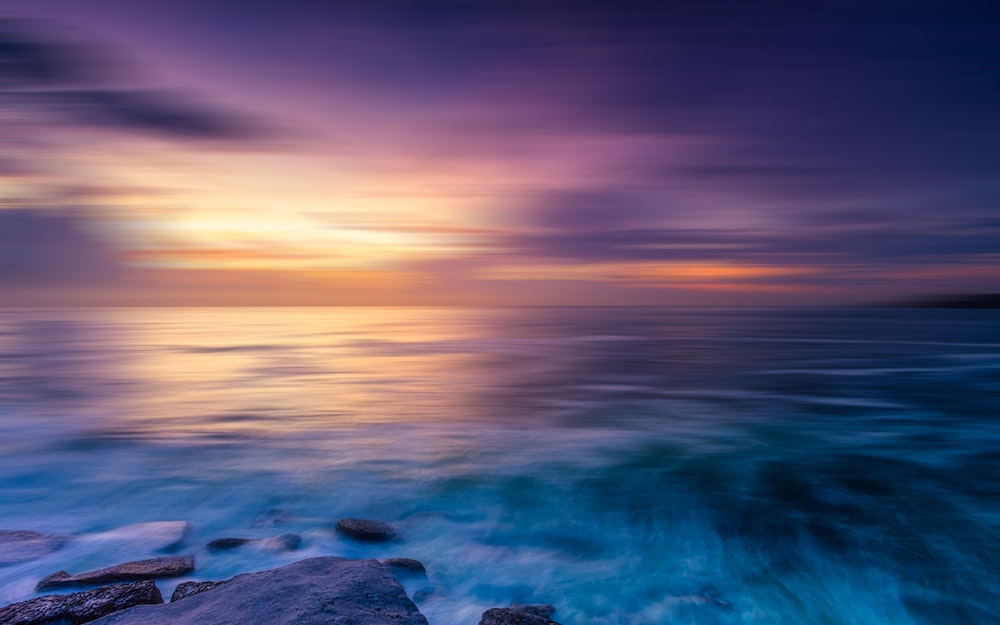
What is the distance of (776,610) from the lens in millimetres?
4859

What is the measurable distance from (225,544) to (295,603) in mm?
2738

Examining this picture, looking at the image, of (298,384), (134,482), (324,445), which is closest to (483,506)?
(324,445)

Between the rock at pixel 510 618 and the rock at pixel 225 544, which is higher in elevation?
the rock at pixel 510 618

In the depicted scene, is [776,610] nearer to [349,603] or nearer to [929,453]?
[349,603]

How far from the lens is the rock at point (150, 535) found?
5.77m

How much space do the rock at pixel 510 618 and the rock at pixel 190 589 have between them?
2019 mm

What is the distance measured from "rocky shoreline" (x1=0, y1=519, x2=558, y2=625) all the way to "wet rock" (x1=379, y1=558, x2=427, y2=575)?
3.23 feet

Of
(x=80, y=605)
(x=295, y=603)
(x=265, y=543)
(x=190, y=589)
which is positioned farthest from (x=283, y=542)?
(x=295, y=603)

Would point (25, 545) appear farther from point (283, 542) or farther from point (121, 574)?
point (283, 542)

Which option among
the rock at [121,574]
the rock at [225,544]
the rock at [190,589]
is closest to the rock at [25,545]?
the rock at [121,574]

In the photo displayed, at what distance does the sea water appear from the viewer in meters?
5.19

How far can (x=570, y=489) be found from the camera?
7941 millimetres

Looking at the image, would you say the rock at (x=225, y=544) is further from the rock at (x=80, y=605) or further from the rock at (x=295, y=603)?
the rock at (x=295, y=603)

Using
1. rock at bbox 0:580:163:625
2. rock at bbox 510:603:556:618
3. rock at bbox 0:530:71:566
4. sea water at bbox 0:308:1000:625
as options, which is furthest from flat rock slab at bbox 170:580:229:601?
rock at bbox 510:603:556:618
